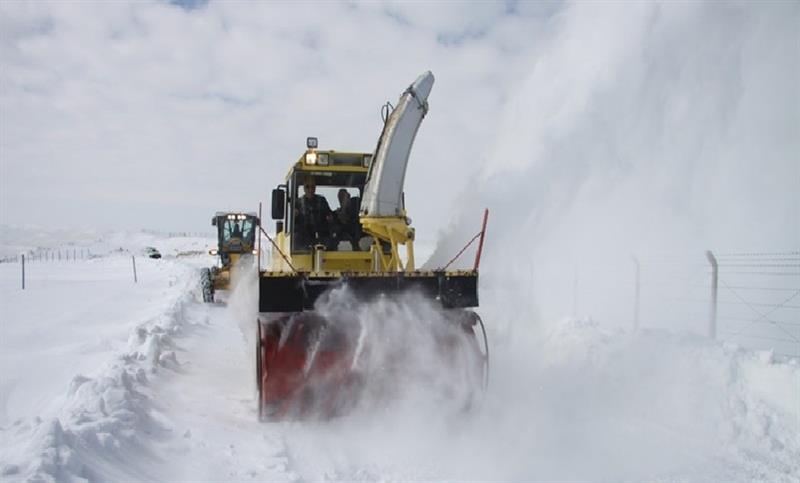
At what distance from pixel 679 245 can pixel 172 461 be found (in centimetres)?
1586

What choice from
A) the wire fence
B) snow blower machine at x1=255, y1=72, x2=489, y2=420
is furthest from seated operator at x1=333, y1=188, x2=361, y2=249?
the wire fence

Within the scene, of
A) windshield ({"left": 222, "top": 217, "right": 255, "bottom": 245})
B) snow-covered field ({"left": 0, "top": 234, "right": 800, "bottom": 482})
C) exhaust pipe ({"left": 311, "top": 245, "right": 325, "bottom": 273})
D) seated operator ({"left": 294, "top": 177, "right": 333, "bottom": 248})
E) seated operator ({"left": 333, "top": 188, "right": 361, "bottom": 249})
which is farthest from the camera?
windshield ({"left": 222, "top": 217, "right": 255, "bottom": 245})

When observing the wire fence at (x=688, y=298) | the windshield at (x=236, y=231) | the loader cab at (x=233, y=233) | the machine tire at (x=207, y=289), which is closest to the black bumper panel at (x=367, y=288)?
the wire fence at (x=688, y=298)

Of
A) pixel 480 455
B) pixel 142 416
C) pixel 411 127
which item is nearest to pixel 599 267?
pixel 411 127

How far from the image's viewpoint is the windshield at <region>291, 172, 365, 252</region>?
7.70 metres

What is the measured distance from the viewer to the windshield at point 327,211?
7.70 metres

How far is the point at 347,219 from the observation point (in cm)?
792

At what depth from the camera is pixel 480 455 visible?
514 centimetres

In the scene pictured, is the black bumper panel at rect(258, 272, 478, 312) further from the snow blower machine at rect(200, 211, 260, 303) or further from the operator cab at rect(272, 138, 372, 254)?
the snow blower machine at rect(200, 211, 260, 303)

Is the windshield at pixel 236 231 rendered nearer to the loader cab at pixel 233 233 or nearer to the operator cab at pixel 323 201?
the loader cab at pixel 233 233

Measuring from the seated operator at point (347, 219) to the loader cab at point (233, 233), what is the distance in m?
13.5

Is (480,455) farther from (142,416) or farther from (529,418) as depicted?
(142,416)

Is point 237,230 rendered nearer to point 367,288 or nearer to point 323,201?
point 323,201

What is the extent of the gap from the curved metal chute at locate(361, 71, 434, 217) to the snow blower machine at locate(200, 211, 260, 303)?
43.2ft
